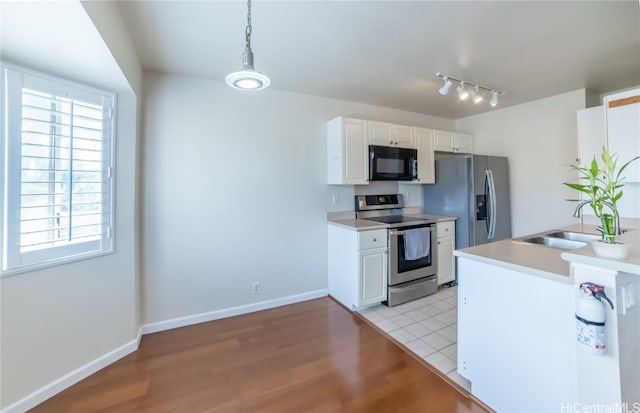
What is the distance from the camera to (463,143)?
13.4ft

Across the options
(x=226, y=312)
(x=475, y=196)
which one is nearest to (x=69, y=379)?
(x=226, y=312)

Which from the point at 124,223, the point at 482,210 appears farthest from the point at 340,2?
the point at 482,210

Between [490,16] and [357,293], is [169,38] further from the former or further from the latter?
[357,293]

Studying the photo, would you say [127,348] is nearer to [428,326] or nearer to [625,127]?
[428,326]

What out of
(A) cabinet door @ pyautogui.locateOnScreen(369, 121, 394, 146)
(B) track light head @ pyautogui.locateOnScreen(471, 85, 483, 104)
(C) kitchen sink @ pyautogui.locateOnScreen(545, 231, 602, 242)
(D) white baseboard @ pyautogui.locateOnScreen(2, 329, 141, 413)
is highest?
(B) track light head @ pyautogui.locateOnScreen(471, 85, 483, 104)

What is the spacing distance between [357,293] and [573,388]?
1.75 metres

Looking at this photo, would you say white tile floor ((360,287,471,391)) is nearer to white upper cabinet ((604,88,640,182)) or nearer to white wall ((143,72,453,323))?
white wall ((143,72,453,323))

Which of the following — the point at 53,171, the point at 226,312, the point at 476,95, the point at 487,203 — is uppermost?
the point at 476,95

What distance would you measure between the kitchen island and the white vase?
3cm

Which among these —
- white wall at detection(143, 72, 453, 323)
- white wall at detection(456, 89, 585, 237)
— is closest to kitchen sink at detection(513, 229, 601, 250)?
white wall at detection(456, 89, 585, 237)

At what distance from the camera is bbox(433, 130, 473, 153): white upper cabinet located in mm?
3791

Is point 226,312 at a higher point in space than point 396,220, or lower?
lower

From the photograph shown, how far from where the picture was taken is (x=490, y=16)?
178 centimetres

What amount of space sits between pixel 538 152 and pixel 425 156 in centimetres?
142
